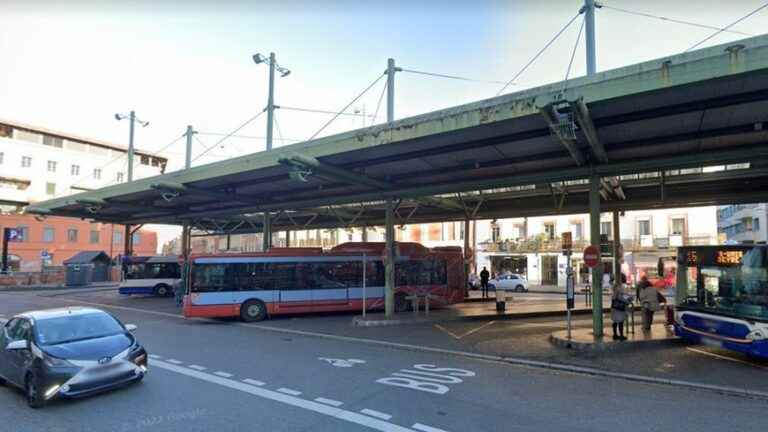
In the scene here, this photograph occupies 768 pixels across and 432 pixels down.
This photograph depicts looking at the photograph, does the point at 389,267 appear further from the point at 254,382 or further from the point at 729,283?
the point at 729,283

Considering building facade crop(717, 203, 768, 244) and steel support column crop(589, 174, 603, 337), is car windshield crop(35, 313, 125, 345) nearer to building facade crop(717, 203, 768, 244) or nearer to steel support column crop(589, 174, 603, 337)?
steel support column crop(589, 174, 603, 337)

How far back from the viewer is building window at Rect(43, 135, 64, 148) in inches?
2689

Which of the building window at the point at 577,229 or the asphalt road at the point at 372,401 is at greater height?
the building window at the point at 577,229

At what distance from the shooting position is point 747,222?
2179 inches

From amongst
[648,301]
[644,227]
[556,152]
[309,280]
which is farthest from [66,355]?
[644,227]

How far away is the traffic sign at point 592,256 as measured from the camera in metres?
13.2

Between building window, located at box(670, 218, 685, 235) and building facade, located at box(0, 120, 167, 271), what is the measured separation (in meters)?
58.5

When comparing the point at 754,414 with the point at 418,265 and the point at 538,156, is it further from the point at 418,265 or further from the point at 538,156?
the point at 418,265

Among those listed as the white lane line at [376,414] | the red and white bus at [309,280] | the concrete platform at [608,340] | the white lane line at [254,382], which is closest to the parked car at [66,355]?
the white lane line at [254,382]

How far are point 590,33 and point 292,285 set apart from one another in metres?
14.3

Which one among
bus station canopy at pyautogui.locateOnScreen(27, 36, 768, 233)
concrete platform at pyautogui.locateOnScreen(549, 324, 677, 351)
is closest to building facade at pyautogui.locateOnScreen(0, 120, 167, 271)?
bus station canopy at pyautogui.locateOnScreen(27, 36, 768, 233)

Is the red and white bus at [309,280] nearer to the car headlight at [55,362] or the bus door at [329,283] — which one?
the bus door at [329,283]

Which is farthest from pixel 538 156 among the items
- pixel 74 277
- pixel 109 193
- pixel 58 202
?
pixel 74 277

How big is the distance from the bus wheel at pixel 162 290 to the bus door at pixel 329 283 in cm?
1636
